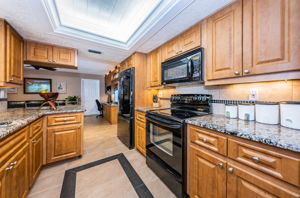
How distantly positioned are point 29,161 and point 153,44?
2450 millimetres

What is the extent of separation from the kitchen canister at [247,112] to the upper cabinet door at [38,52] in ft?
10.4

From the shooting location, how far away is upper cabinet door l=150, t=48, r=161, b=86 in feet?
7.38

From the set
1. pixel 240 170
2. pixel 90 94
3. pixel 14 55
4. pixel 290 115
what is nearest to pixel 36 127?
pixel 14 55

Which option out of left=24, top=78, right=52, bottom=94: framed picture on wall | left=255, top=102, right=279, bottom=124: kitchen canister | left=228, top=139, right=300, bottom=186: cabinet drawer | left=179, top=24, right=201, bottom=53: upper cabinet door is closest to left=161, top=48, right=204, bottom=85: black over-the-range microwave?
left=179, top=24, right=201, bottom=53: upper cabinet door

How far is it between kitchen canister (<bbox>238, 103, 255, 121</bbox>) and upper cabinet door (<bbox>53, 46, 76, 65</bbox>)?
300 cm

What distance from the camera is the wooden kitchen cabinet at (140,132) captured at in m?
2.12

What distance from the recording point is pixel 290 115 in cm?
89

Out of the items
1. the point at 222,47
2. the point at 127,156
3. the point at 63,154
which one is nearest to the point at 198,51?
the point at 222,47

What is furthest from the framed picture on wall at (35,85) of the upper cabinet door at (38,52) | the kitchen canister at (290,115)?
the kitchen canister at (290,115)

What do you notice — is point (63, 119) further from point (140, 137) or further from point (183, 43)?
point (183, 43)

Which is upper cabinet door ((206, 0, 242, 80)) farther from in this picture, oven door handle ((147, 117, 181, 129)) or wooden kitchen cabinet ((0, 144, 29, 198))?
wooden kitchen cabinet ((0, 144, 29, 198))

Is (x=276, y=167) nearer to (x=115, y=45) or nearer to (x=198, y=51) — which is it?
(x=198, y=51)

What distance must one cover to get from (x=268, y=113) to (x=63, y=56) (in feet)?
10.7

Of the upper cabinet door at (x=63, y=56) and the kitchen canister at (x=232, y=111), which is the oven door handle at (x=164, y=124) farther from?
the upper cabinet door at (x=63, y=56)
